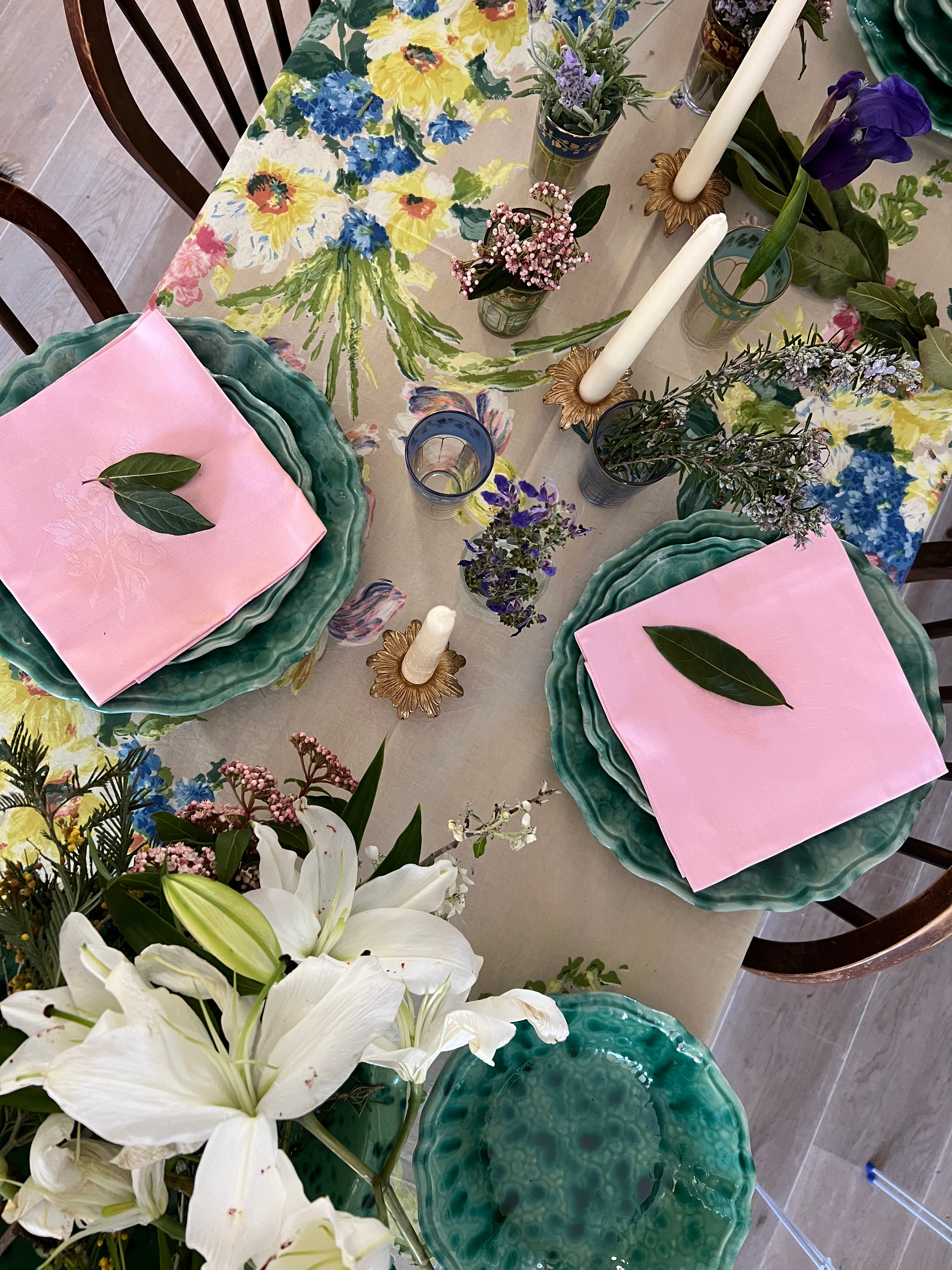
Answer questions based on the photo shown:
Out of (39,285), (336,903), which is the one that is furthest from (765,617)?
(39,285)

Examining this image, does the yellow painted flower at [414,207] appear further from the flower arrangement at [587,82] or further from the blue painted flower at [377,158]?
the flower arrangement at [587,82]

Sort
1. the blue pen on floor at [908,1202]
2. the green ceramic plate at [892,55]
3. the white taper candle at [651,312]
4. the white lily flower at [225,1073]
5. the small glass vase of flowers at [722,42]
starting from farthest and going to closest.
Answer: the blue pen on floor at [908,1202]
the green ceramic plate at [892,55]
the small glass vase of flowers at [722,42]
the white taper candle at [651,312]
the white lily flower at [225,1073]

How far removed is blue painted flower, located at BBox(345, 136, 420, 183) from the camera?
2.72ft

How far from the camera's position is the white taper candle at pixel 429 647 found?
595 mm

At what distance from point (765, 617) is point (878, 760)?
155mm

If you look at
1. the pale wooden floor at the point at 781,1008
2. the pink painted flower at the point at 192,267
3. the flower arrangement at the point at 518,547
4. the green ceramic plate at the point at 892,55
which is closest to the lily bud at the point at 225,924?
the flower arrangement at the point at 518,547

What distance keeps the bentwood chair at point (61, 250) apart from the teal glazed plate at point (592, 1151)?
79 centimetres

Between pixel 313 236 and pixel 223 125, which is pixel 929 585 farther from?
pixel 223 125

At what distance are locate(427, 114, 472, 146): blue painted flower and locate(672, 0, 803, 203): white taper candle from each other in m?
0.21

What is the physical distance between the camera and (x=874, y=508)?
0.85 metres

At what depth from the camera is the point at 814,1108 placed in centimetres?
162

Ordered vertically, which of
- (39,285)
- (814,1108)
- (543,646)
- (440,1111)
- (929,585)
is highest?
(39,285)

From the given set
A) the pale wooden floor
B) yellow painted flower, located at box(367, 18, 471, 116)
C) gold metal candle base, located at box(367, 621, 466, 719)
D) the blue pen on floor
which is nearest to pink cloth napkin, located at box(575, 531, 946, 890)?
gold metal candle base, located at box(367, 621, 466, 719)

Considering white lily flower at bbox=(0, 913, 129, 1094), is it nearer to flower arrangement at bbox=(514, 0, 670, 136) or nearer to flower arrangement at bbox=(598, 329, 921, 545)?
flower arrangement at bbox=(598, 329, 921, 545)
